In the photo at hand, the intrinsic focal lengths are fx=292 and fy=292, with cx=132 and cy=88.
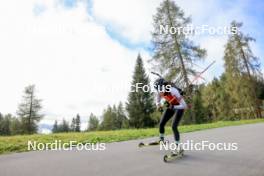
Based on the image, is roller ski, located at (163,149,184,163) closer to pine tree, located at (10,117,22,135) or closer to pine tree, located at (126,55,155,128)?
pine tree, located at (126,55,155,128)

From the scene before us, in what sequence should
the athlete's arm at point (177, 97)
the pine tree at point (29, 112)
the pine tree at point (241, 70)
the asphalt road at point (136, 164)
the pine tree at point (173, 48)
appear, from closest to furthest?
the asphalt road at point (136, 164) < the athlete's arm at point (177, 97) < the pine tree at point (173, 48) < the pine tree at point (241, 70) < the pine tree at point (29, 112)

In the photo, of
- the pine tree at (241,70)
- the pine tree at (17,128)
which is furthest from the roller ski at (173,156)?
the pine tree at (17,128)

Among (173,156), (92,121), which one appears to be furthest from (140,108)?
(92,121)

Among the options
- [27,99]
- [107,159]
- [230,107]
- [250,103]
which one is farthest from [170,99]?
[230,107]

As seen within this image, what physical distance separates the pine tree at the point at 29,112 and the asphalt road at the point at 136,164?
155ft

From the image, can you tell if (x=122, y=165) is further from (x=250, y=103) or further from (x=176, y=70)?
(x=250, y=103)

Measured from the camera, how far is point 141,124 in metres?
45.2

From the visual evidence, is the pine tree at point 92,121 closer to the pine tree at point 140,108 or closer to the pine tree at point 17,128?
the pine tree at point 17,128

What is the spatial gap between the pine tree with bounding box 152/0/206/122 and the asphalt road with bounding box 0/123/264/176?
2030cm

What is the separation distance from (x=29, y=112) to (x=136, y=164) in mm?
50388

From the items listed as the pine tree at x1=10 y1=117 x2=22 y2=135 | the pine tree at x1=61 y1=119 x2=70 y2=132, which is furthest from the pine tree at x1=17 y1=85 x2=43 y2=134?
the pine tree at x1=61 y1=119 x2=70 y2=132

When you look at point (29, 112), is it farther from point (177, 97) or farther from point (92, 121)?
point (92, 121)

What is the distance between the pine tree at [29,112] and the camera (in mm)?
52250

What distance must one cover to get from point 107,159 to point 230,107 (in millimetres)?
64315
